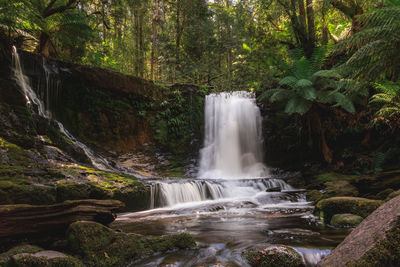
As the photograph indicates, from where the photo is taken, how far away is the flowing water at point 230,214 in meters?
3.04

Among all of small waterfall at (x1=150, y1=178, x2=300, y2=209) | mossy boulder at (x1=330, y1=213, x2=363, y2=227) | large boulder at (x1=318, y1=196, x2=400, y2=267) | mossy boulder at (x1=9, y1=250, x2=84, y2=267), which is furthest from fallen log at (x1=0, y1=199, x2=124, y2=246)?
mossy boulder at (x1=330, y1=213, x2=363, y2=227)

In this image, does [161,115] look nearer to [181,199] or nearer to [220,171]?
[220,171]

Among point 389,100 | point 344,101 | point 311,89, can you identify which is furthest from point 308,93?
point 389,100

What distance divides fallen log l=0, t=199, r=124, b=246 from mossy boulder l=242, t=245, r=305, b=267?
6.93 feet

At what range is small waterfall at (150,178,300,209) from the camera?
22.7ft

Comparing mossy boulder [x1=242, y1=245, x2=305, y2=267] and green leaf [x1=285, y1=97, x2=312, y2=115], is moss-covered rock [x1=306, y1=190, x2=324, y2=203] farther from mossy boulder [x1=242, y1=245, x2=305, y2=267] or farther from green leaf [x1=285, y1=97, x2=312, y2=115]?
mossy boulder [x1=242, y1=245, x2=305, y2=267]

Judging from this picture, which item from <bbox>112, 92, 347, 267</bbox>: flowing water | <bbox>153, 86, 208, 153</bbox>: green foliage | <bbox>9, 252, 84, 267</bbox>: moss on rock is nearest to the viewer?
<bbox>9, 252, 84, 267</bbox>: moss on rock

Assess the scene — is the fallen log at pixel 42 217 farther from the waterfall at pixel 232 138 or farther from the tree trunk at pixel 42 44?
the tree trunk at pixel 42 44

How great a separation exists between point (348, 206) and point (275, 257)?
107 inches

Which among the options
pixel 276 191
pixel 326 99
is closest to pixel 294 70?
pixel 326 99

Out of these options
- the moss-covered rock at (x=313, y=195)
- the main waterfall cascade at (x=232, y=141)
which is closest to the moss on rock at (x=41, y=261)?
the moss-covered rock at (x=313, y=195)

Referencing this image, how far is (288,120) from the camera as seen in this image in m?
12.6

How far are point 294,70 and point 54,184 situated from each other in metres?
8.74

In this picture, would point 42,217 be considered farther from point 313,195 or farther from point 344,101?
point 344,101
